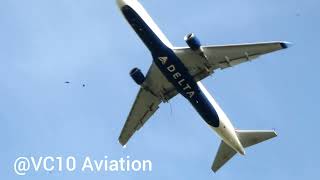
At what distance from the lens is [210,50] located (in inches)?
3083

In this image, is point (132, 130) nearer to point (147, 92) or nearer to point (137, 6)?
point (147, 92)

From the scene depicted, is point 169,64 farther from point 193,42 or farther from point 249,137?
point 249,137

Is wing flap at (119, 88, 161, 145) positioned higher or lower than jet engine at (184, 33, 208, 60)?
lower

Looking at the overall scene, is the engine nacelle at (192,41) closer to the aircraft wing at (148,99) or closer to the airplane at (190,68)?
the airplane at (190,68)

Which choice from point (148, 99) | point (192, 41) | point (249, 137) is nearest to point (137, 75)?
point (148, 99)

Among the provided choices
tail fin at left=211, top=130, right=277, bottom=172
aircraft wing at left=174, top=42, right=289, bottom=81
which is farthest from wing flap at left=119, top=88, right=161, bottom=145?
tail fin at left=211, top=130, right=277, bottom=172

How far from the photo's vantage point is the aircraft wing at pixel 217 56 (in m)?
77.3

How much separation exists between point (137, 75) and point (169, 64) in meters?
5.25

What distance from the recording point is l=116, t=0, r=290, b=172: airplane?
77250 millimetres

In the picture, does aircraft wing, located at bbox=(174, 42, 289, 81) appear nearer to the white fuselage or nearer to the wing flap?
the white fuselage

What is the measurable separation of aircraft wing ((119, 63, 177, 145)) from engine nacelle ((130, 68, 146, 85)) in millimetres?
517

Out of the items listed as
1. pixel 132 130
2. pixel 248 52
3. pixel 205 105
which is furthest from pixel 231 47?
pixel 132 130

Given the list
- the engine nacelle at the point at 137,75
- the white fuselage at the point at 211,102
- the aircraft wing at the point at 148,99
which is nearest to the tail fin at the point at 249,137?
the white fuselage at the point at 211,102

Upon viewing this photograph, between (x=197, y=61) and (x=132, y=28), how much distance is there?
692 centimetres
